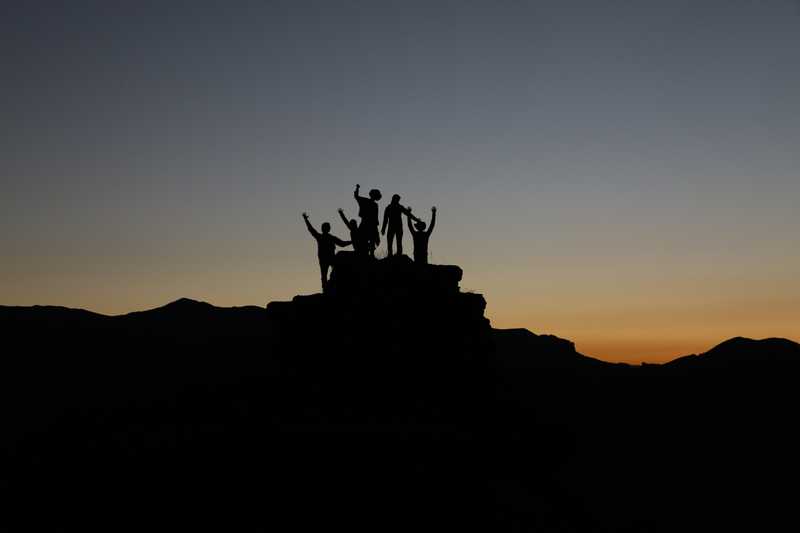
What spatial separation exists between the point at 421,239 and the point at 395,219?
5.25ft

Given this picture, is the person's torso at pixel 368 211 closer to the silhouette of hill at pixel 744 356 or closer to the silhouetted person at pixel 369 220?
the silhouetted person at pixel 369 220

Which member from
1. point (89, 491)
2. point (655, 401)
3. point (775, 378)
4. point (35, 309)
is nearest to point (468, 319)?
point (89, 491)

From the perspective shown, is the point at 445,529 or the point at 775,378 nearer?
the point at 445,529

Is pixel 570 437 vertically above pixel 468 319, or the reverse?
pixel 468 319

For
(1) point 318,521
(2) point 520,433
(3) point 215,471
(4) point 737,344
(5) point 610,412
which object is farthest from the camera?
(4) point 737,344

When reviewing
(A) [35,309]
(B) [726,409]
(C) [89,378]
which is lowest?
(B) [726,409]

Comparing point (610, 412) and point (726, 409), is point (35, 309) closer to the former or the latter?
point (610, 412)

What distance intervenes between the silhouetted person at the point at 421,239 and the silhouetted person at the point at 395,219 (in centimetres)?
37

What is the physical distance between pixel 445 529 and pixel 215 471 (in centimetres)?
696

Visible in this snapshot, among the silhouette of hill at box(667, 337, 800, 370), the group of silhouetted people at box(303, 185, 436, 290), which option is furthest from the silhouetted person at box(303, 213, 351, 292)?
the silhouette of hill at box(667, 337, 800, 370)

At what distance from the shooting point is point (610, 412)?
6656 centimetres

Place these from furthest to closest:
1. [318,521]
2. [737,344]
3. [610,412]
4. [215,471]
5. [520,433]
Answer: [737,344]
[610,412]
[520,433]
[215,471]
[318,521]

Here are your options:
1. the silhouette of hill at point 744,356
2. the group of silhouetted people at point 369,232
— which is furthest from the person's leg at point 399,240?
the silhouette of hill at point 744,356

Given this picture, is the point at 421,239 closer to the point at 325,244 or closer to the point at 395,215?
the point at 395,215
